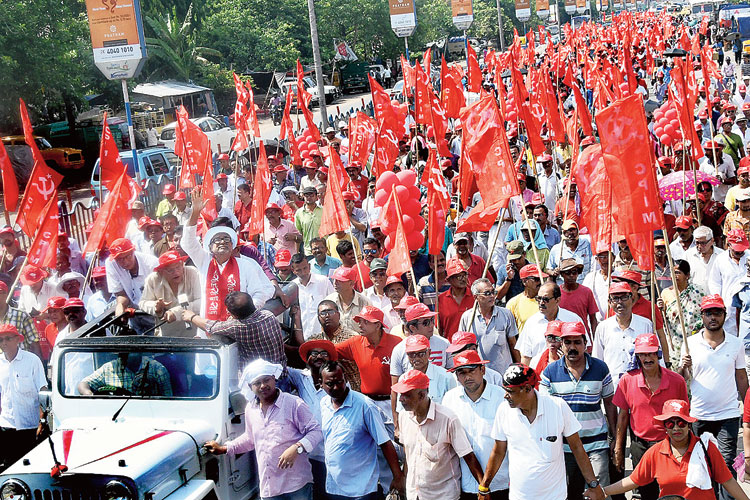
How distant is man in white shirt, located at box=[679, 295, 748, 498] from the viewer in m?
6.46

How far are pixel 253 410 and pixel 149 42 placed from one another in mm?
37208

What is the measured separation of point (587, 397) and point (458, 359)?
962mm

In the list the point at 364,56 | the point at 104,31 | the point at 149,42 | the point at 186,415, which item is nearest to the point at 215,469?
the point at 186,415

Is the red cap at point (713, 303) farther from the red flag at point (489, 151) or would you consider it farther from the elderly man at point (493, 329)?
the red flag at point (489, 151)

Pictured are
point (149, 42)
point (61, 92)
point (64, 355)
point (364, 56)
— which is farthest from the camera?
point (364, 56)

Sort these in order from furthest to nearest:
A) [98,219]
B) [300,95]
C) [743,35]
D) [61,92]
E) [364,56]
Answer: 1. [364,56]
2. [743,35]
3. [61,92]
4. [300,95]
5. [98,219]

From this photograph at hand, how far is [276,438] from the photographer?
5.83 metres

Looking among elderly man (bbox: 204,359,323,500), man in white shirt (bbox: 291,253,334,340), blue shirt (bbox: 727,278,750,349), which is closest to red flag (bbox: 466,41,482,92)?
man in white shirt (bbox: 291,253,334,340)

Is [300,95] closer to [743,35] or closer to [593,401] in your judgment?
[593,401]

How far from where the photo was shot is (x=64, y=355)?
249 inches

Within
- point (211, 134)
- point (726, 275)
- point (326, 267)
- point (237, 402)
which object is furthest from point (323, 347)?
point (211, 134)

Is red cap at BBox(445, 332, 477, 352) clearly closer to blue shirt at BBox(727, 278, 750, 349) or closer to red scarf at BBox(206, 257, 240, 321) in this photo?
red scarf at BBox(206, 257, 240, 321)

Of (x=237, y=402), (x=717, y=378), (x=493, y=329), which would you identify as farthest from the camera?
(x=493, y=329)

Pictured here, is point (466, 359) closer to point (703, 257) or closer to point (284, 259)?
point (284, 259)
